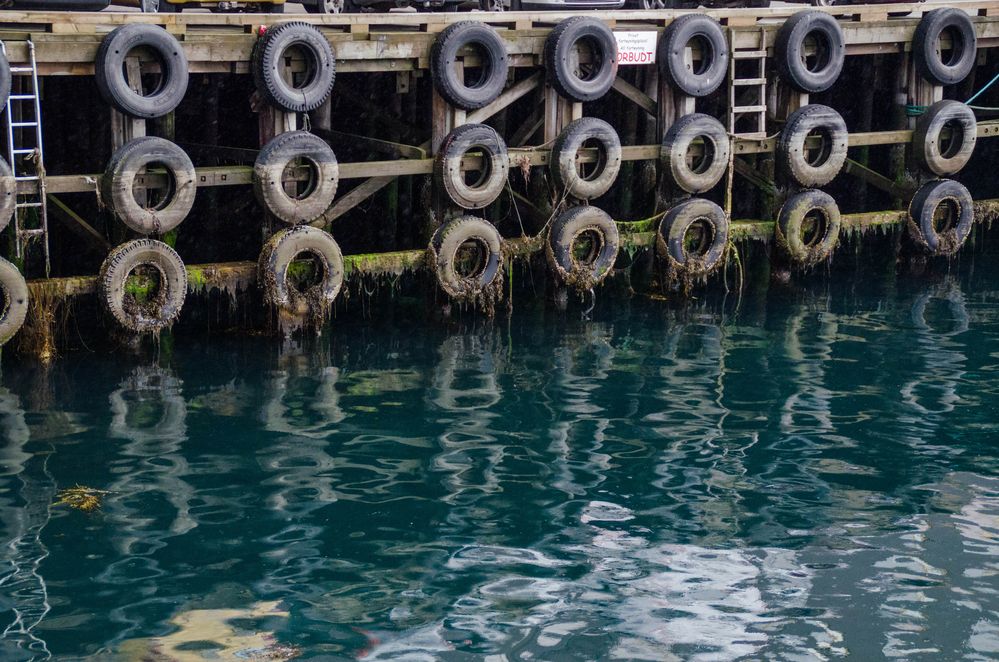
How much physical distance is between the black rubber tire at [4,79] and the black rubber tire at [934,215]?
10243mm

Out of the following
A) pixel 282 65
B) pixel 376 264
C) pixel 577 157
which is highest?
pixel 282 65

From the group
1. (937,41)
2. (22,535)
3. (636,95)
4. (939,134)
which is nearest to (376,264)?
(636,95)

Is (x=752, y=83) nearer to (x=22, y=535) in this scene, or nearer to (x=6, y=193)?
(x=6, y=193)

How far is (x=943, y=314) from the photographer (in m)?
15.9

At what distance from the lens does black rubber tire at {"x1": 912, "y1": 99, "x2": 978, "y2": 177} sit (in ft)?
57.5

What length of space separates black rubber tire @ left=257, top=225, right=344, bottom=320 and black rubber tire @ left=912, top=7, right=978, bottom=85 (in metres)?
7.53

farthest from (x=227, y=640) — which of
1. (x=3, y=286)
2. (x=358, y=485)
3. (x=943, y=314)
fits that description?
(x=943, y=314)

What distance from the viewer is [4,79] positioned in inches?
498

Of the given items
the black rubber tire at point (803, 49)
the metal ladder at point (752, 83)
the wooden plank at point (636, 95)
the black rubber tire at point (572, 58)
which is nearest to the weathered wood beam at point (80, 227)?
the black rubber tire at point (572, 58)

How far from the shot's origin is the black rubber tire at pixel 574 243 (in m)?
15.5

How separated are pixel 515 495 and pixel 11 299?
5080mm

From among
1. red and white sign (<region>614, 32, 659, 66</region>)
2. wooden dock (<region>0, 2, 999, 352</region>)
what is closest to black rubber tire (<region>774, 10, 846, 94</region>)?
wooden dock (<region>0, 2, 999, 352</region>)

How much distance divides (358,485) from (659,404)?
317 cm

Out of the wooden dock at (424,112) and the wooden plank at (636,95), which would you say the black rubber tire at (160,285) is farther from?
the wooden plank at (636,95)
